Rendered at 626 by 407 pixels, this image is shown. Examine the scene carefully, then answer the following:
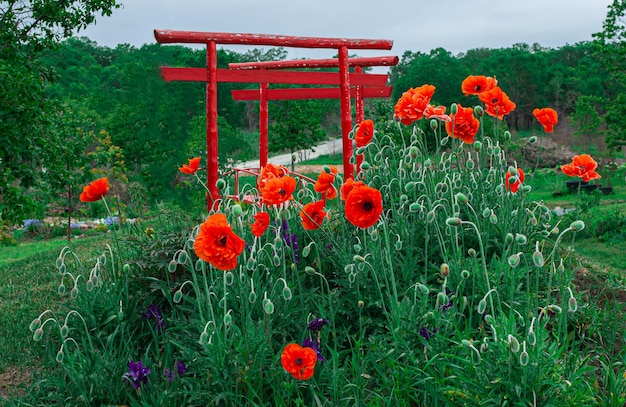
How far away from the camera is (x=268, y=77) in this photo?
7.19m

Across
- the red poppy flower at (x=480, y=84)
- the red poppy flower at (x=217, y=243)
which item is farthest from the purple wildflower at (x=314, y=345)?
the red poppy flower at (x=480, y=84)

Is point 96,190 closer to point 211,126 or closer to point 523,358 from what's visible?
point 211,126

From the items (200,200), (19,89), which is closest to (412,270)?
(19,89)

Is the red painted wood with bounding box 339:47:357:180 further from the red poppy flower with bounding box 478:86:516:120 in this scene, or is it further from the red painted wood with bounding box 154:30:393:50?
the red poppy flower with bounding box 478:86:516:120

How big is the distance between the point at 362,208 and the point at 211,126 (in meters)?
3.19

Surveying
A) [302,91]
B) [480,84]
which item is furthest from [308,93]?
[480,84]

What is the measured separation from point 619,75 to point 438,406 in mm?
10941

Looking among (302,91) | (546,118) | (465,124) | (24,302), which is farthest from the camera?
(302,91)

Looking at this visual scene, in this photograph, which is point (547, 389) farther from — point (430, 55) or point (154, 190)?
point (430, 55)

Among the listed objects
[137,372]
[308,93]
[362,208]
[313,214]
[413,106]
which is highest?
Result: [308,93]

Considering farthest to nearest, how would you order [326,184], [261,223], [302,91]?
[302,91] < [326,184] < [261,223]

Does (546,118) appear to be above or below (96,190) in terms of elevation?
above

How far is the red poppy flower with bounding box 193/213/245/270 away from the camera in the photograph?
2545 millimetres

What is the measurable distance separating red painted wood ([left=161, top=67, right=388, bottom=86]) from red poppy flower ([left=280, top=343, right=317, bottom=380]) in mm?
4333
